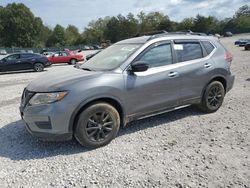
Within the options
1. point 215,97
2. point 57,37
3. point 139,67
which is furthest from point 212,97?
point 57,37

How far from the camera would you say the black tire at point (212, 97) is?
571 cm

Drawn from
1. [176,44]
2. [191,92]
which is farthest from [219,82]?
[176,44]

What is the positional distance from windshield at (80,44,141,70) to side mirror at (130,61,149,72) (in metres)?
0.26

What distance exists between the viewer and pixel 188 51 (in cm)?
545

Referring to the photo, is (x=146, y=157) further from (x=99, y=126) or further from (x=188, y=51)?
(x=188, y=51)

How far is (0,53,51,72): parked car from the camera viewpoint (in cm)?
1795

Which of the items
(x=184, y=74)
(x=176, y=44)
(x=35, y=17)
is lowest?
(x=184, y=74)

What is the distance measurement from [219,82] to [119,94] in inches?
103

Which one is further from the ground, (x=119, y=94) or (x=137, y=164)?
(x=119, y=94)

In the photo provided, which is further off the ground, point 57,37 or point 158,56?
point 57,37

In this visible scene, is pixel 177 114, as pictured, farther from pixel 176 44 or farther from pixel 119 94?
pixel 119 94

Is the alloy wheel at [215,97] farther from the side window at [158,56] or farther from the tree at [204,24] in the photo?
the tree at [204,24]

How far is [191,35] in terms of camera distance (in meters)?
5.70

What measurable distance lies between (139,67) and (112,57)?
0.80m
